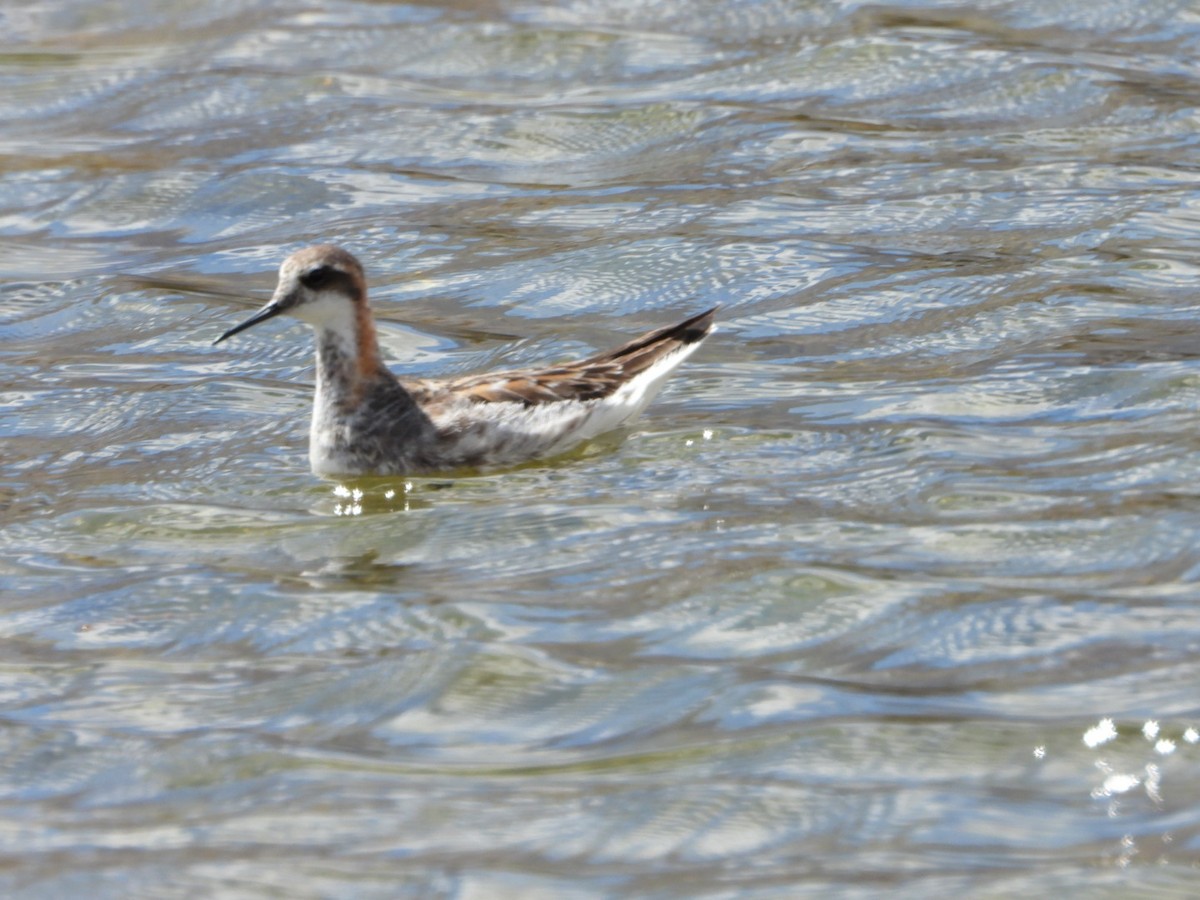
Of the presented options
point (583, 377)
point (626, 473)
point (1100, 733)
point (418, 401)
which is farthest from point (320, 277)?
point (1100, 733)

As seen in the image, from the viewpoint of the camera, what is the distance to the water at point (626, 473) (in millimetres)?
6617

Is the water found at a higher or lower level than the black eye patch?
lower

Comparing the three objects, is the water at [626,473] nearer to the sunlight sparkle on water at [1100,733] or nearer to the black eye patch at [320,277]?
the sunlight sparkle on water at [1100,733]

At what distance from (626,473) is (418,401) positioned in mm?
1049

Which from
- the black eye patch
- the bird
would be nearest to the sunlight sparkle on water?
the bird

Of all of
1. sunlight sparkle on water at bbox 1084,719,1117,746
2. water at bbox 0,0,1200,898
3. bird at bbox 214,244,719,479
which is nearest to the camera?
water at bbox 0,0,1200,898

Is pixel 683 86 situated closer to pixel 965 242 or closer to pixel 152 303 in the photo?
pixel 965 242

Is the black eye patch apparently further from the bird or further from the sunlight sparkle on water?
the sunlight sparkle on water

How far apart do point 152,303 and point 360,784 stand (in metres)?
6.24

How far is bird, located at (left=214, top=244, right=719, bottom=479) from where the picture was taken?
389 inches

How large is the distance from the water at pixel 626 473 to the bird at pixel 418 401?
0.15m

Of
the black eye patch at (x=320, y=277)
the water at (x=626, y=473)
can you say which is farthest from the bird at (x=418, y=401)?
the water at (x=626, y=473)

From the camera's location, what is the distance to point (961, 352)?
432 inches

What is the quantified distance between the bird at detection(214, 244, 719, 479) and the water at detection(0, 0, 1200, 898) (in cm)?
15
